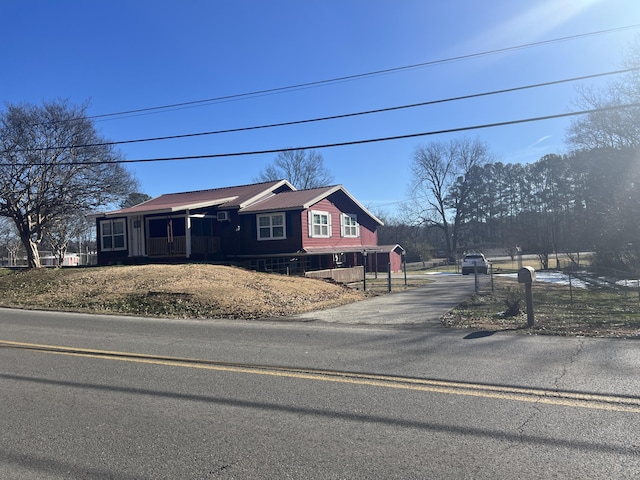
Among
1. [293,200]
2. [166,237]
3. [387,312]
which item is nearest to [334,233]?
[293,200]

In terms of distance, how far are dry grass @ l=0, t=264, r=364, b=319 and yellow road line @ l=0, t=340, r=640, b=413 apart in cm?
586

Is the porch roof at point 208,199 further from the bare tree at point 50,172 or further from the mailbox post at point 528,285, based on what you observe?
the mailbox post at point 528,285

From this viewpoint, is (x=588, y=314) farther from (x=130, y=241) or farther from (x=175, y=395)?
(x=130, y=241)

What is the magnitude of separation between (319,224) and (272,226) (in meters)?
2.99

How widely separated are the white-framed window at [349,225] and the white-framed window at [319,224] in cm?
224

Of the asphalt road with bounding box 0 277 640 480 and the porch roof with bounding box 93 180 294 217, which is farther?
the porch roof with bounding box 93 180 294 217

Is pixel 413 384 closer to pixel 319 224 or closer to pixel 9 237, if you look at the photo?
pixel 319 224

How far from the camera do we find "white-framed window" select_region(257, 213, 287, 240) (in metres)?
27.4

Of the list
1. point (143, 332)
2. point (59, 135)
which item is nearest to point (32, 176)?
point (59, 135)

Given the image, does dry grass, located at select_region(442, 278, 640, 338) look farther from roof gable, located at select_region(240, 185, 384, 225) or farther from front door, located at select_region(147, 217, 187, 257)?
front door, located at select_region(147, 217, 187, 257)

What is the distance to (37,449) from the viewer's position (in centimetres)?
414

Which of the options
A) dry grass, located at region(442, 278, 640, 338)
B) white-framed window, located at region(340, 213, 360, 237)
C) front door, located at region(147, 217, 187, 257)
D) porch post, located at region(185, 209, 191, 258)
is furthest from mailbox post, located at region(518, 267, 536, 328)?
white-framed window, located at region(340, 213, 360, 237)

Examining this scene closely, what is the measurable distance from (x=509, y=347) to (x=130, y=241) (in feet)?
82.1

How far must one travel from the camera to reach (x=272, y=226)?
2764 centimetres
